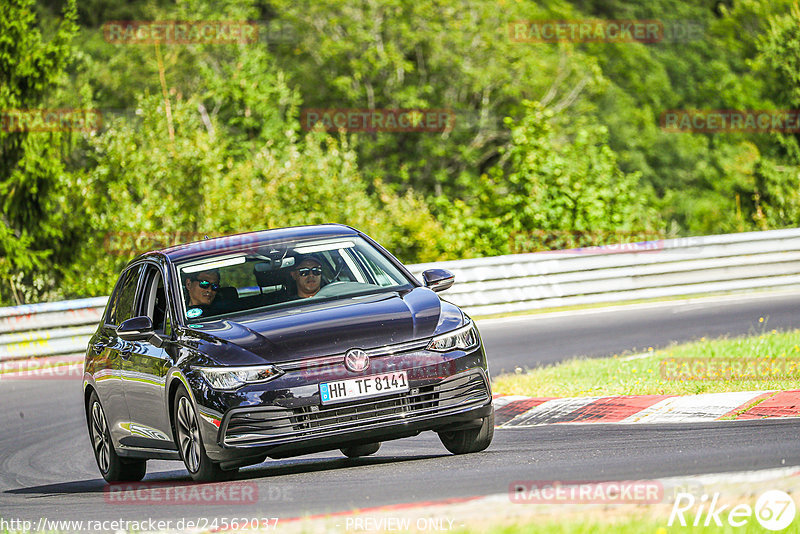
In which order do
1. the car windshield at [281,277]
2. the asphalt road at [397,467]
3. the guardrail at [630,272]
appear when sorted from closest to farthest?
the asphalt road at [397,467], the car windshield at [281,277], the guardrail at [630,272]

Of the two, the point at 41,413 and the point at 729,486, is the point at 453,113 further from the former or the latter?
the point at 729,486

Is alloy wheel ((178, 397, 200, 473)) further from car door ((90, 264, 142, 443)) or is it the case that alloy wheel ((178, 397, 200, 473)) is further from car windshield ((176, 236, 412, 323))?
car door ((90, 264, 142, 443))

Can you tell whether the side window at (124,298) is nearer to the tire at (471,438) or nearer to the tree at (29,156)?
the tire at (471,438)

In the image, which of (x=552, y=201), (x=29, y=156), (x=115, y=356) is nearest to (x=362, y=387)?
(x=115, y=356)

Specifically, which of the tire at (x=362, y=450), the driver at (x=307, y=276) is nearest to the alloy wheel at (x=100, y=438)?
the tire at (x=362, y=450)

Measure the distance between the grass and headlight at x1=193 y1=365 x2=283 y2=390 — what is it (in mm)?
3935

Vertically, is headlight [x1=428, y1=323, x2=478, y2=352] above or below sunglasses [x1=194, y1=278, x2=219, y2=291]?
below

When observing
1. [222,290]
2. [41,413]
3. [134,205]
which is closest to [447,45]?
[134,205]

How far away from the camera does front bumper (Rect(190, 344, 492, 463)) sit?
7.18 meters

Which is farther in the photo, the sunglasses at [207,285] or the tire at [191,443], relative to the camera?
the sunglasses at [207,285]

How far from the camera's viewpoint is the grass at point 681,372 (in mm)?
10039

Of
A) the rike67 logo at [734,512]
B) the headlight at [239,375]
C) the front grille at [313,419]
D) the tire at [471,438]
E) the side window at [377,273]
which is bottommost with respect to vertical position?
the tire at [471,438]

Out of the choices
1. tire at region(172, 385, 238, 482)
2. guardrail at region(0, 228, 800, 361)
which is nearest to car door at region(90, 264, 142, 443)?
tire at region(172, 385, 238, 482)

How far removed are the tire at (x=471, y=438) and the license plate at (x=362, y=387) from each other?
931 mm
